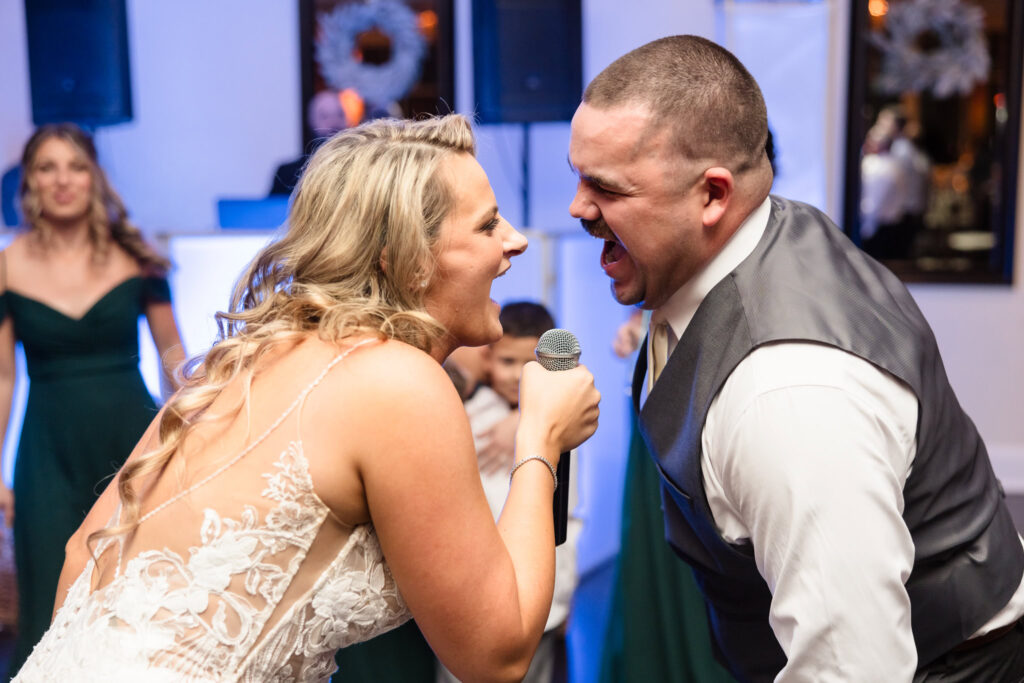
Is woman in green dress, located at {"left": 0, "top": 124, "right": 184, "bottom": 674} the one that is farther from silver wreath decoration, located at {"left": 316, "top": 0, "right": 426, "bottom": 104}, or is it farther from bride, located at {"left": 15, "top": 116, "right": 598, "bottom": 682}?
silver wreath decoration, located at {"left": 316, "top": 0, "right": 426, "bottom": 104}

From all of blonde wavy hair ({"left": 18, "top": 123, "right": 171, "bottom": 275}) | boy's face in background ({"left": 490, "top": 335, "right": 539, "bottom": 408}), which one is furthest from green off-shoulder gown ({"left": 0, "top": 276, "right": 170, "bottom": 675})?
boy's face in background ({"left": 490, "top": 335, "right": 539, "bottom": 408})

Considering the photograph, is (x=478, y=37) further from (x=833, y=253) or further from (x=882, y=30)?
(x=833, y=253)

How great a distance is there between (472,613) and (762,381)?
1.56 ft

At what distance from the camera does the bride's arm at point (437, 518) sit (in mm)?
1213

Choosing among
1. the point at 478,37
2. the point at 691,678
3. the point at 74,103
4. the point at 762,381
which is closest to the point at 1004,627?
the point at 762,381

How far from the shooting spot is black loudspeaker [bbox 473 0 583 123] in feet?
16.2

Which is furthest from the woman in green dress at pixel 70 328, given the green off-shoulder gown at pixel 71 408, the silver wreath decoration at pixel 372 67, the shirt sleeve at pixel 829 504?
the silver wreath decoration at pixel 372 67

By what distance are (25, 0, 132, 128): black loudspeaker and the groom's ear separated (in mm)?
4325

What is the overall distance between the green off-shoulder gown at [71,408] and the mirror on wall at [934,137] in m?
4.15

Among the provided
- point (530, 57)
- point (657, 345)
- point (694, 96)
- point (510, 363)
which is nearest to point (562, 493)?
point (657, 345)

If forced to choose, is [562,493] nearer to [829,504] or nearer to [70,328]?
[829,504]

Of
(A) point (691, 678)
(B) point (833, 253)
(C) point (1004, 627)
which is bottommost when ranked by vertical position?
(A) point (691, 678)

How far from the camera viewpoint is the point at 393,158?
4.50 feet

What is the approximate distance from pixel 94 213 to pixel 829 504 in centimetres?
292
